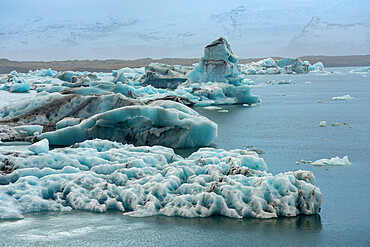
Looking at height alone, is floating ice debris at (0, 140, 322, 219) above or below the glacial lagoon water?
above

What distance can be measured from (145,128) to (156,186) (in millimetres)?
4427

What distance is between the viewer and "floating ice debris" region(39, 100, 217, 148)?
987cm

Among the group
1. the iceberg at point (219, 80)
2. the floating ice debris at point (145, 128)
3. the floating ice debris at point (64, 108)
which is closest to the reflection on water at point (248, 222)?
the floating ice debris at point (145, 128)

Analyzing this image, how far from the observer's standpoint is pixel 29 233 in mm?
4758

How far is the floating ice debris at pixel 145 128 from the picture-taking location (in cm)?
987

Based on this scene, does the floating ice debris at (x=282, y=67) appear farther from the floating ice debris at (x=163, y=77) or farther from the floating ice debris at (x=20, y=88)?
the floating ice debris at (x=20, y=88)

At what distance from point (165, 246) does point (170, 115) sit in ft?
18.5

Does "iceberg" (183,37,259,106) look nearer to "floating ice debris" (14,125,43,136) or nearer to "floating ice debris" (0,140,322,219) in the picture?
"floating ice debris" (14,125,43,136)

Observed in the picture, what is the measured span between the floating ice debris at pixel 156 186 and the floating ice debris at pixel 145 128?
8.98ft

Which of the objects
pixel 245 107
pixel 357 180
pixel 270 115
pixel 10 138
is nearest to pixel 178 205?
pixel 357 180

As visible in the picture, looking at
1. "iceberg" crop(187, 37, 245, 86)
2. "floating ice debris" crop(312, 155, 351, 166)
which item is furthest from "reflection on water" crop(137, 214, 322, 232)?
"iceberg" crop(187, 37, 245, 86)

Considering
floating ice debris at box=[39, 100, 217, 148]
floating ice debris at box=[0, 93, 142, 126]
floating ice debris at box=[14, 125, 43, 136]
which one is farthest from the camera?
floating ice debris at box=[0, 93, 142, 126]

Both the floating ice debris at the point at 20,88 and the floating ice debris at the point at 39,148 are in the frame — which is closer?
the floating ice debris at the point at 39,148

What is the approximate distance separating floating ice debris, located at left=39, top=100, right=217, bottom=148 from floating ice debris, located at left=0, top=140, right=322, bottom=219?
8.98 ft
